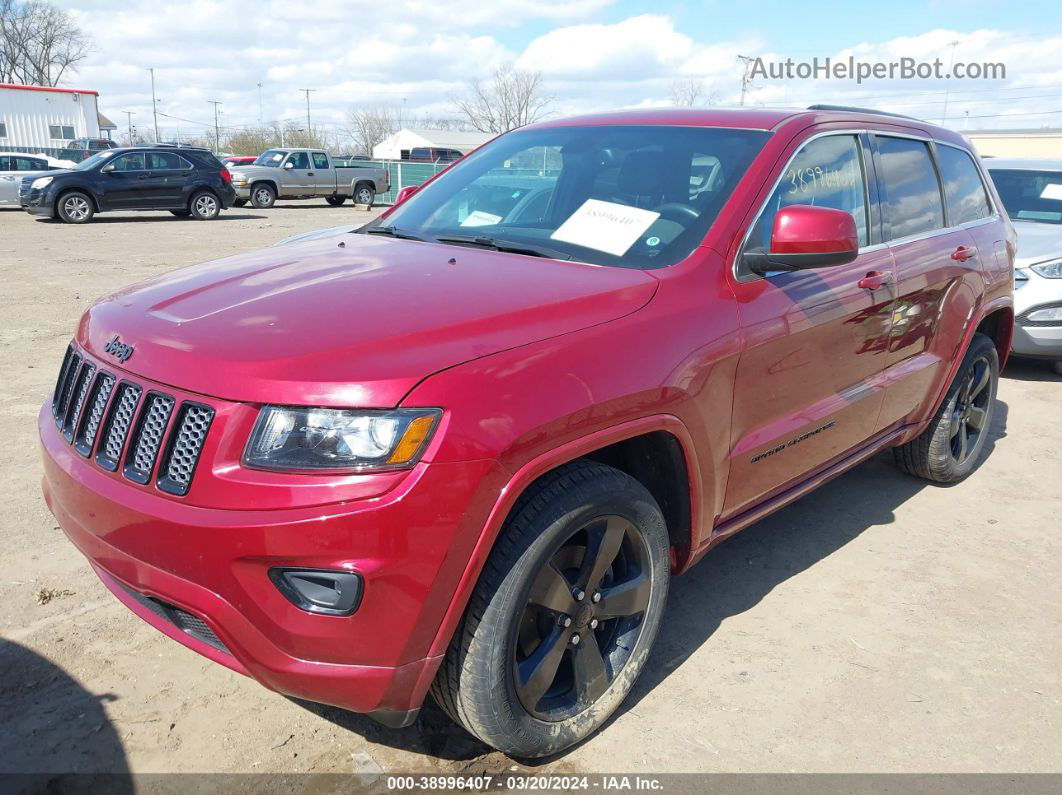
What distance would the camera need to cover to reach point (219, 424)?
2.05m

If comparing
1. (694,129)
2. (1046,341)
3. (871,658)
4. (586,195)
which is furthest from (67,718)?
(1046,341)

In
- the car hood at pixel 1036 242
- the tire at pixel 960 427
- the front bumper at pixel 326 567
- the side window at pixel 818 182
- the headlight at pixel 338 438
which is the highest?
the side window at pixel 818 182

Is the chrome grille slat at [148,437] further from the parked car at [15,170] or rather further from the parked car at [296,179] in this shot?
the parked car at [296,179]

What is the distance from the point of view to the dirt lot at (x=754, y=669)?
8.57ft

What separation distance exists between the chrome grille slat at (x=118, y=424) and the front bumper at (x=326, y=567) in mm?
119

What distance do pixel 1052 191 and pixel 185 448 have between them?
8.90 metres

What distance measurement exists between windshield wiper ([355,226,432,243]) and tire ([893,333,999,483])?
114 inches

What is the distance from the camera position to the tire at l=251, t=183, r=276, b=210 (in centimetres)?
2425

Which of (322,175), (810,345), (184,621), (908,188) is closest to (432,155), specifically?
(322,175)

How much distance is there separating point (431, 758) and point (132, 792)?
2.70 feet

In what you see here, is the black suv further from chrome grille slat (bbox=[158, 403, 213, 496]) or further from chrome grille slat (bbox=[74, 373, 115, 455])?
chrome grille slat (bbox=[158, 403, 213, 496])

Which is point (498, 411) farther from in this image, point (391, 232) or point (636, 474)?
point (391, 232)

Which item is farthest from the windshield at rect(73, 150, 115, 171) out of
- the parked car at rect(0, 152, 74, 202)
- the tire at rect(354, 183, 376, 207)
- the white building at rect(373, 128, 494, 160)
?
the white building at rect(373, 128, 494, 160)

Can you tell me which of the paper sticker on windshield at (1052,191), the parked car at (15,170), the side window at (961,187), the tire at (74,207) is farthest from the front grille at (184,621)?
the parked car at (15,170)
